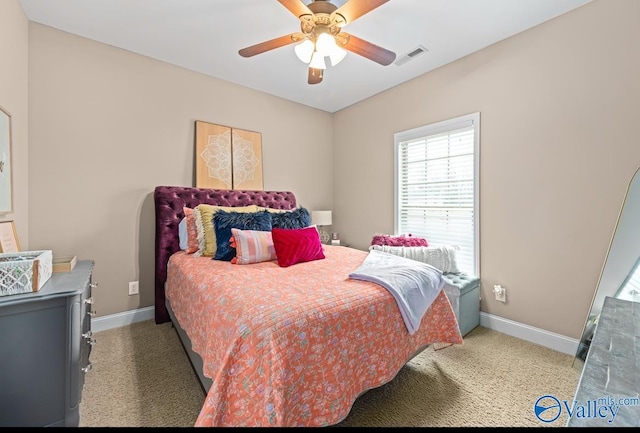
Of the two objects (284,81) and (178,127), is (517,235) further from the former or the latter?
(178,127)

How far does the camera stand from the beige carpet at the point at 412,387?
1532 mm

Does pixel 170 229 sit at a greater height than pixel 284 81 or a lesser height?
lesser

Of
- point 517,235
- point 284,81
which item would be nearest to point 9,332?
point 284,81

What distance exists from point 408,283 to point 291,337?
2.97 feet

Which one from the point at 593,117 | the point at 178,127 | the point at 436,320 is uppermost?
the point at 178,127

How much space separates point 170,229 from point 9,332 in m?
1.60

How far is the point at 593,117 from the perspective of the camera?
2.10 m

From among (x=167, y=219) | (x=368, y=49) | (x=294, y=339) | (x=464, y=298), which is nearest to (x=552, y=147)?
(x=464, y=298)

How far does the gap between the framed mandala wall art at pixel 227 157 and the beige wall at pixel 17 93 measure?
53.2 inches

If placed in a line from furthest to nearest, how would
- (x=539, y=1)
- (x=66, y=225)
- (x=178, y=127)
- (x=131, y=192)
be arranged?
(x=178, y=127), (x=131, y=192), (x=66, y=225), (x=539, y=1)

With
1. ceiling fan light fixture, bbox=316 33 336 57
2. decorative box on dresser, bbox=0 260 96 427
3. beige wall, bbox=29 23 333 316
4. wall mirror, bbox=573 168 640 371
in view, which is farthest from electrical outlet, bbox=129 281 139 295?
wall mirror, bbox=573 168 640 371

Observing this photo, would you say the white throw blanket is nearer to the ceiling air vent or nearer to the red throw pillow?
the red throw pillow

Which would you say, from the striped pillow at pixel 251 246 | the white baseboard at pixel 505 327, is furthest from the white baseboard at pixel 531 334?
the striped pillow at pixel 251 246

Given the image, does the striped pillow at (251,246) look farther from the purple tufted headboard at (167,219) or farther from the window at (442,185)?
the window at (442,185)
